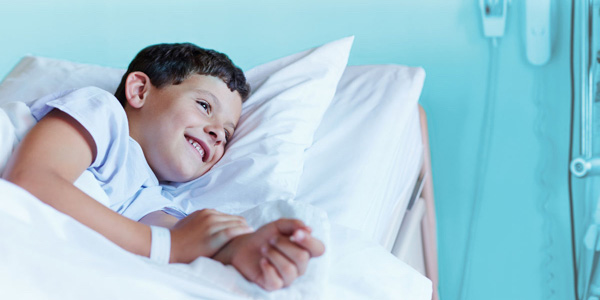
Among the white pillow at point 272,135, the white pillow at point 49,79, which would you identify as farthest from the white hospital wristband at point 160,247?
the white pillow at point 49,79

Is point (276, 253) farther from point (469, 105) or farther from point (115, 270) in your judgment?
point (469, 105)

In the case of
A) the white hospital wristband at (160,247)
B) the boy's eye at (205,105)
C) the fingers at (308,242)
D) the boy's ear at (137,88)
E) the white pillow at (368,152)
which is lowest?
the white pillow at (368,152)

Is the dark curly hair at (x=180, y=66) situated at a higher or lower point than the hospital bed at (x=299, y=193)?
higher

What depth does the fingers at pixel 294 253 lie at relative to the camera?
2.21ft

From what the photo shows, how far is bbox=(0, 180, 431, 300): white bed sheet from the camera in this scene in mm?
591

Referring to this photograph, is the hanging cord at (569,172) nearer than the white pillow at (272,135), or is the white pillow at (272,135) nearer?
the white pillow at (272,135)

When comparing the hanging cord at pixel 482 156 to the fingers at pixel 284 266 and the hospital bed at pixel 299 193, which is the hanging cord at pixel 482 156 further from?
the fingers at pixel 284 266

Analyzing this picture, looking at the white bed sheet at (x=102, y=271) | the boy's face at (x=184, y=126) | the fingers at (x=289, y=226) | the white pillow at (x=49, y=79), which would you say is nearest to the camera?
the white bed sheet at (x=102, y=271)

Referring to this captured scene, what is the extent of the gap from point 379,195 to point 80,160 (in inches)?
22.0

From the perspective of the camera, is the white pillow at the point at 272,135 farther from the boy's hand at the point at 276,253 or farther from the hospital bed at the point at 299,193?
the boy's hand at the point at 276,253

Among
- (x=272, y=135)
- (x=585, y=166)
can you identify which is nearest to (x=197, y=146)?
(x=272, y=135)

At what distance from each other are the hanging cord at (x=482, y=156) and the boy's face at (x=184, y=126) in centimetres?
77

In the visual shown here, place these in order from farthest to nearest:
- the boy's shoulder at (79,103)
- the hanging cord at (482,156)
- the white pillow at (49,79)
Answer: the hanging cord at (482,156)
the white pillow at (49,79)
the boy's shoulder at (79,103)

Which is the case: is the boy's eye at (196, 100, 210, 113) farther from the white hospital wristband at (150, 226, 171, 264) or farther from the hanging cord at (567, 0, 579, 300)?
the hanging cord at (567, 0, 579, 300)
